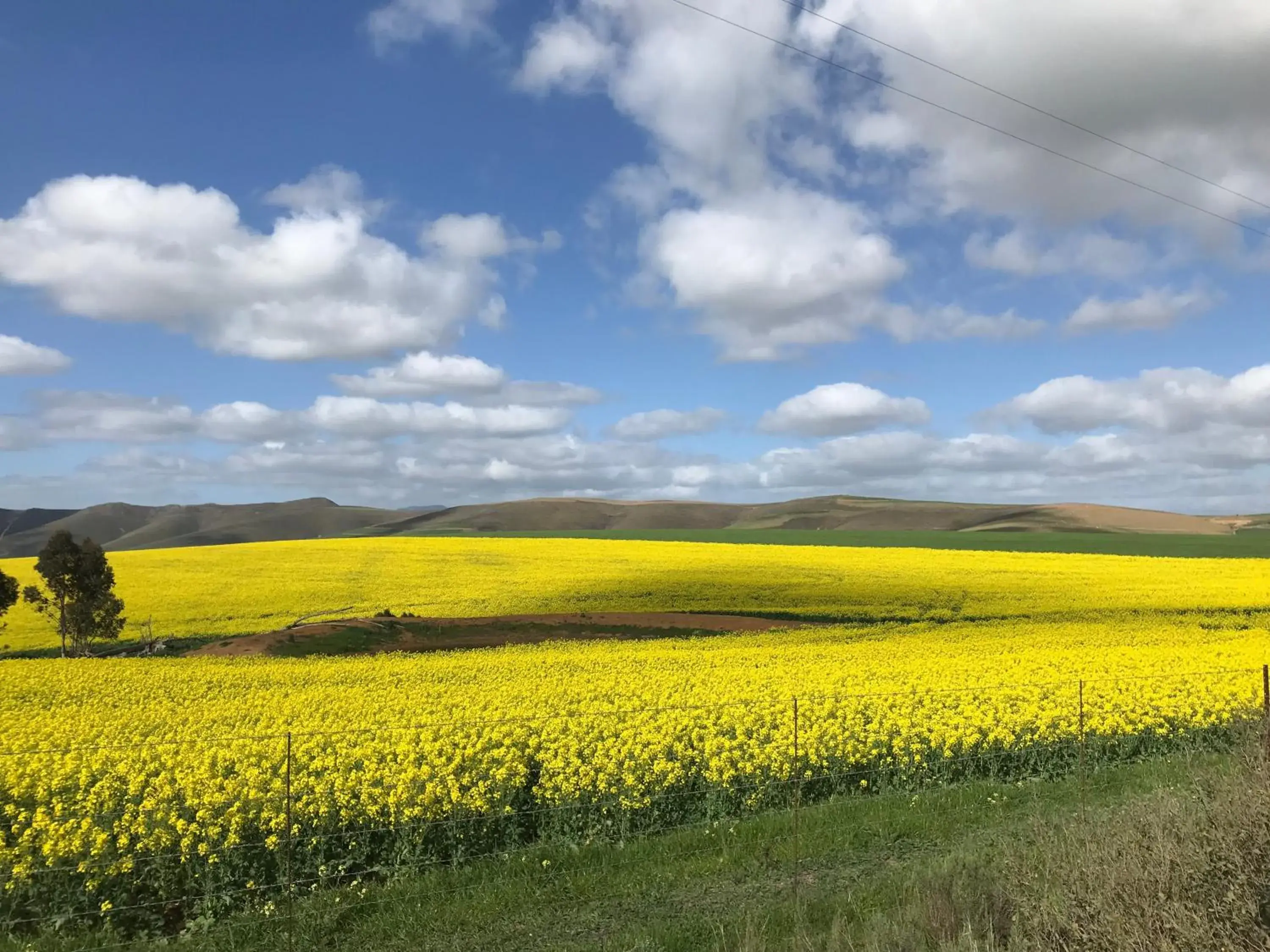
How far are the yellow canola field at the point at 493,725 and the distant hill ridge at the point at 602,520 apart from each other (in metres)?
78.8

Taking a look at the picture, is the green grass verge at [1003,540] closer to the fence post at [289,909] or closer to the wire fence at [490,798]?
the wire fence at [490,798]

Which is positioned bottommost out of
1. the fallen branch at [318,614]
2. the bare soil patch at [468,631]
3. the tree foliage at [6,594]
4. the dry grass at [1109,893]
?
the bare soil patch at [468,631]

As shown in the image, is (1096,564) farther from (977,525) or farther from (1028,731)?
(977,525)

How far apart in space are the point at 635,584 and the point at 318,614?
13934 millimetres

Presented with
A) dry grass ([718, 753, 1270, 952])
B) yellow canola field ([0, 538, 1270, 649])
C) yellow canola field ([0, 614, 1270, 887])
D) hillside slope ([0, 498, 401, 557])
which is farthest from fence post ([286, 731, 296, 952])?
hillside slope ([0, 498, 401, 557])

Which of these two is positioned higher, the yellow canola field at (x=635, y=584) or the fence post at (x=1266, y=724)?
the fence post at (x=1266, y=724)

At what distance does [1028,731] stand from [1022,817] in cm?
351

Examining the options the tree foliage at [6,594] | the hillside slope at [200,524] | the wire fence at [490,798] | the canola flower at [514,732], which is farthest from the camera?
the hillside slope at [200,524]

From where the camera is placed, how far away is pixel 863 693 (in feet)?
46.6

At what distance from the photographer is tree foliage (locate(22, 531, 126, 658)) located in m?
27.0

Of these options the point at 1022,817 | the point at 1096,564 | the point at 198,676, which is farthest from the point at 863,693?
the point at 1096,564

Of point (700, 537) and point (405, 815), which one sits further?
point (700, 537)

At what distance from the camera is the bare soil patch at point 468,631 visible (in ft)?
81.0

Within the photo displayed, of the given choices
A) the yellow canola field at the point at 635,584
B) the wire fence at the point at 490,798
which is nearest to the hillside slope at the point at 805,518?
the yellow canola field at the point at 635,584
